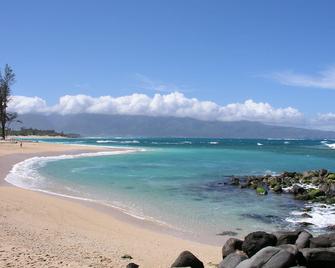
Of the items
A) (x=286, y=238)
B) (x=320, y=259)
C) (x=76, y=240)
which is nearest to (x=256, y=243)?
(x=286, y=238)

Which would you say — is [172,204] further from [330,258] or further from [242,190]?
[330,258]

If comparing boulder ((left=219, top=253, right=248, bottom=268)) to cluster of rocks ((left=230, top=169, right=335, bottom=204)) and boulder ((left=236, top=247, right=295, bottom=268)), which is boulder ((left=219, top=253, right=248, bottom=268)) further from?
cluster of rocks ((left=230, top=169, right=335, bottom=204))

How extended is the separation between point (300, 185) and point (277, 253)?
2677cm

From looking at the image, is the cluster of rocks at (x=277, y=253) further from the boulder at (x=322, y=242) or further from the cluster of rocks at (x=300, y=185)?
the cluster of rocks at (x=300, y=185)

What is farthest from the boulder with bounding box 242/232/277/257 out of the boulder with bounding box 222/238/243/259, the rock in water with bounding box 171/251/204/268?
the rock in water with bounding box 171/251/204/268

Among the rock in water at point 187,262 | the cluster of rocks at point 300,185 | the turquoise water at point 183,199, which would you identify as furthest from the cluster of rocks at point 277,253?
the cluster of rocks at point 300,185

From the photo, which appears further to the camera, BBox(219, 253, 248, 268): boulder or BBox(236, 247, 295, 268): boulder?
BBox(219, 253, 248, 268): boulder

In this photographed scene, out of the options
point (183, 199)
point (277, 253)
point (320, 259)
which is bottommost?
point (183, 199)

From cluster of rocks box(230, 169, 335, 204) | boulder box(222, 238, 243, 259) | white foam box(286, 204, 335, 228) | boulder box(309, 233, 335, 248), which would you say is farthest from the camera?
cluster of rocks box(230, 169, 335, 204)

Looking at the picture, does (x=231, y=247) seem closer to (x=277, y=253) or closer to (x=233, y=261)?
(x=233, y=261)

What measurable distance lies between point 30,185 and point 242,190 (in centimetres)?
1489

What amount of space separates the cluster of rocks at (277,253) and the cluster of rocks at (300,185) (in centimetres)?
1530

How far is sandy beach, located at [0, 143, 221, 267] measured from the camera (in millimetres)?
11422

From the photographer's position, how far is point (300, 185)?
35594mm
